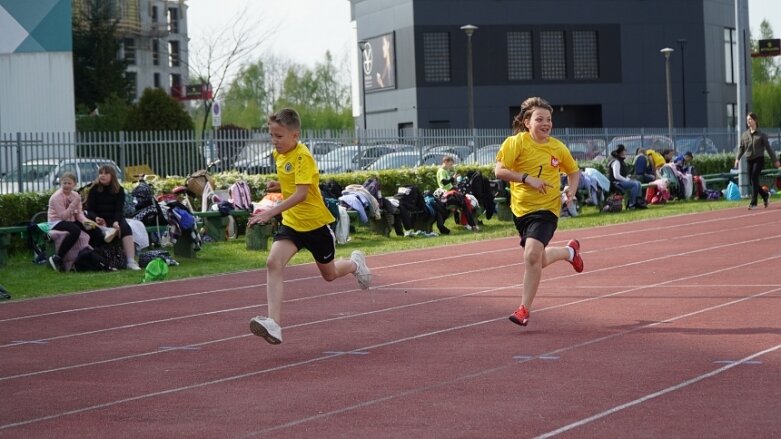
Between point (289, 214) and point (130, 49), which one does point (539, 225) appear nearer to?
point (289, 214)

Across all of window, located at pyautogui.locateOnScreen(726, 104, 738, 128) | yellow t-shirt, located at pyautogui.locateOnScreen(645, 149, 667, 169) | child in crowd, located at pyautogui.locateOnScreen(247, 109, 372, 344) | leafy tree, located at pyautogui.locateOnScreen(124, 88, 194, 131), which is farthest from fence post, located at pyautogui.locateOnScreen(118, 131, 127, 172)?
window, located at pyautogui.locateOnScreen(726, 104, 738, 128)

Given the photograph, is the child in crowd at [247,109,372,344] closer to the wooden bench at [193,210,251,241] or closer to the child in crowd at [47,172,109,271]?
the child in crowd at [47,172,109,271]

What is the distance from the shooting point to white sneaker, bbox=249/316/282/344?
1023cm

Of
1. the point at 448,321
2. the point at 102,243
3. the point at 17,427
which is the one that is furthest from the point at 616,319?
the point at 102,243

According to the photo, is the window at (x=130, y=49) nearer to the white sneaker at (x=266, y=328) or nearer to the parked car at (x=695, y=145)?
the parked car at (x=695, y=145)

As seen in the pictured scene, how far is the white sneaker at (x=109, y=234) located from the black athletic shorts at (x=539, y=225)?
8.77 m

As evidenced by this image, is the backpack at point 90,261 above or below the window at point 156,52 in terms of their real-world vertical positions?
below

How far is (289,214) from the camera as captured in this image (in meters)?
10.9

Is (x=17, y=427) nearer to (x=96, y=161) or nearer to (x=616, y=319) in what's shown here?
(x=616, y=319)

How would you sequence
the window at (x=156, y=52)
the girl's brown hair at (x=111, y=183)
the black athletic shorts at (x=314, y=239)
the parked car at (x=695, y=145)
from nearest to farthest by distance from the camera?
1. the black athletic shorts at (x=314, y=239)
2. the girl's brown hair at (x=111, y=183)
3. the parked car at (x=695, y=145)
4. the window at (x=156, y=52)

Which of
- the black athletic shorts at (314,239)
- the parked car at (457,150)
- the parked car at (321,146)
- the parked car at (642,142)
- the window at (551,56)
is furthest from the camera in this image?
the window at (551,56)

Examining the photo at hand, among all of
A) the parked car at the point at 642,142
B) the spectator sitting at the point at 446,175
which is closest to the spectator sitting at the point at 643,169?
the parked car at the point at 642,142

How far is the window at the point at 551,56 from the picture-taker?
70875 millimetres

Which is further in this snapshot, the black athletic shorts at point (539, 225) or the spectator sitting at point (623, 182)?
the spectator sitting at point (623, 182)
